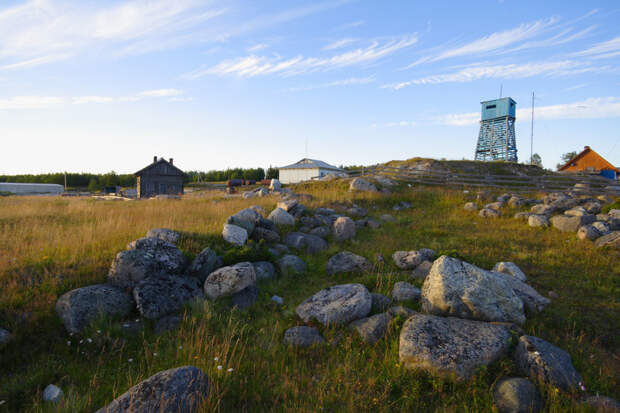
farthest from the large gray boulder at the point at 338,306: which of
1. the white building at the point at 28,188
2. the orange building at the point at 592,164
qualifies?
the white building at the point at 28,188

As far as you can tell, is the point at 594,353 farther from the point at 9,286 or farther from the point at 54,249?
the point at 54,249

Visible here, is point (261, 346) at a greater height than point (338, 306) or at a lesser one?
lesser

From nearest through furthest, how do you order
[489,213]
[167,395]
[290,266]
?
[167,395] < [290,266] < [489,213]

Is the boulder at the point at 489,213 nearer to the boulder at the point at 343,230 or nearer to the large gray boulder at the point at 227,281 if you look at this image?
the boulder at the point at 343,230

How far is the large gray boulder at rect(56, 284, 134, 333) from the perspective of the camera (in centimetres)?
500

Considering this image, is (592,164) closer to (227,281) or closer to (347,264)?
(347,264)

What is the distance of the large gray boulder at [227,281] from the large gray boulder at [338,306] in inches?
55.1

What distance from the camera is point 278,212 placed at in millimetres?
12344

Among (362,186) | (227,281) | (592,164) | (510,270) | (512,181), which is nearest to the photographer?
(227,281)

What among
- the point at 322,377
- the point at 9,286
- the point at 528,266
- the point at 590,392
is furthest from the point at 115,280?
the point at 528,266

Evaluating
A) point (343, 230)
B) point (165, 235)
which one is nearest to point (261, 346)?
point (165, 235)

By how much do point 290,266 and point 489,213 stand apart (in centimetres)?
1245

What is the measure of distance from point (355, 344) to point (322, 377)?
1007 mm

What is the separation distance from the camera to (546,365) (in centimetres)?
398
